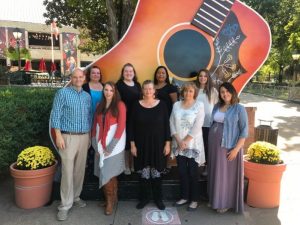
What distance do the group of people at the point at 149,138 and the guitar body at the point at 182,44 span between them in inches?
52.7

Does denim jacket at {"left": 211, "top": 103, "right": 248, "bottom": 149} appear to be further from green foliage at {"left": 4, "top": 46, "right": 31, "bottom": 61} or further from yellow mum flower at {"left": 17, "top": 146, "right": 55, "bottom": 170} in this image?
green foliage at {"left": 4, "top": 46, "right": 31, "bottom": 61}

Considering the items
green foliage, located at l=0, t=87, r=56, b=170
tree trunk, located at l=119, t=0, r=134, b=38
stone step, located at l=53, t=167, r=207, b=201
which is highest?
tree trunk, located at l=119, t=0, r=134, b=38

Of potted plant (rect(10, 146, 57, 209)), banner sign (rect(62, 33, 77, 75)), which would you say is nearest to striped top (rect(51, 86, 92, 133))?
potted plant (rect(10, 146, 57, 209))

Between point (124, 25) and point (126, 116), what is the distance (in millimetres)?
4808

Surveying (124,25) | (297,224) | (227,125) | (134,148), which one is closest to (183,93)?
(227,125)

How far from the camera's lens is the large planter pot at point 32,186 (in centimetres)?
365

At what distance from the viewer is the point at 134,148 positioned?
3529mm

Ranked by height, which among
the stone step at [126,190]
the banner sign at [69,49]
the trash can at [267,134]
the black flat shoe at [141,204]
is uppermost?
the banner sign at [69,49]

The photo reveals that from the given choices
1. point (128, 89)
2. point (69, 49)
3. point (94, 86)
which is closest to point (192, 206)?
point (128, 89)

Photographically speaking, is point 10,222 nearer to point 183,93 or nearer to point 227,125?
point 183,93

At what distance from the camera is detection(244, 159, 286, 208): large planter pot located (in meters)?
3.76

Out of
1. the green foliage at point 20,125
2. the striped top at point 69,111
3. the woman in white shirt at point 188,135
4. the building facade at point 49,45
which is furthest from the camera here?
the building facade at point 49,45

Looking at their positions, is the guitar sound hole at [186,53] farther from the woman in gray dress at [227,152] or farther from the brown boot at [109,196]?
the brown boot at [109,196]

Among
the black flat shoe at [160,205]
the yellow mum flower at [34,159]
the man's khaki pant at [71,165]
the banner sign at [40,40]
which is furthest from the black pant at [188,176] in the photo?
the banner sign at [40,40]
